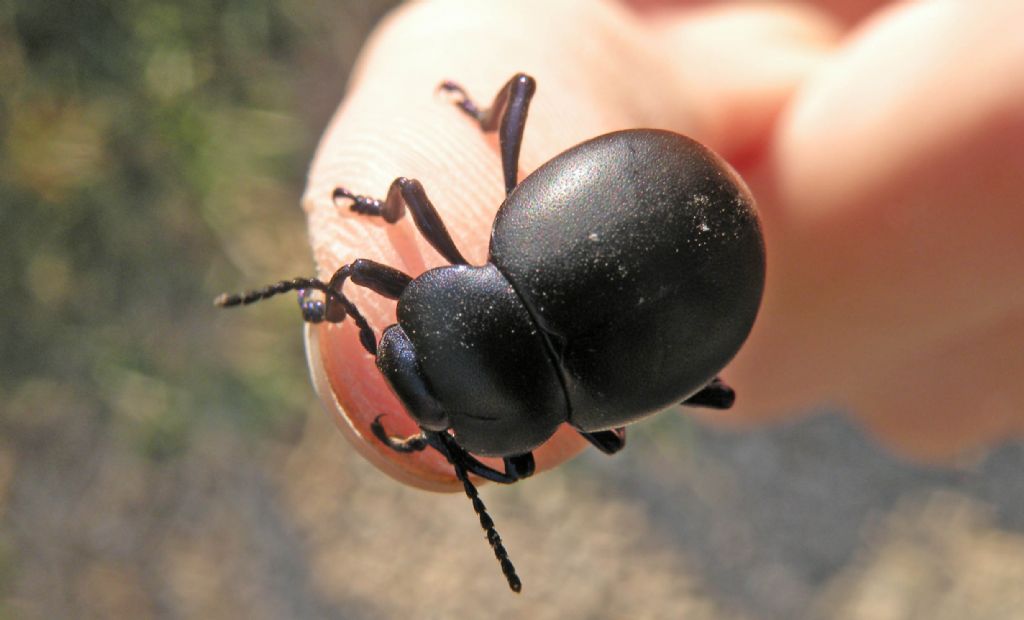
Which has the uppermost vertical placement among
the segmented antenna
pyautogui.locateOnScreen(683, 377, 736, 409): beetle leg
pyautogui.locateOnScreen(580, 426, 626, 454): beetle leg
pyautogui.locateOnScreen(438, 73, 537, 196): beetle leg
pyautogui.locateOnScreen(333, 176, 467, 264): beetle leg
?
pyautogui.locateOnScreen(438, 73, 537, 196): beetle leg

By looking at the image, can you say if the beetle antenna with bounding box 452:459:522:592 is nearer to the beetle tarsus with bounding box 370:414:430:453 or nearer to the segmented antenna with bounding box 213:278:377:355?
the beetle tarsus with bounding box 370:414:430:453

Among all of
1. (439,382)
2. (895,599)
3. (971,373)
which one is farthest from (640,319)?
(895,599)

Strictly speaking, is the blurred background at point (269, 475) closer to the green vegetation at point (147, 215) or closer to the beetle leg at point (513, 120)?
the green vegetation at point (147, 215)

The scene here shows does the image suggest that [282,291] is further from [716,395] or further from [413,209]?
[716,395]

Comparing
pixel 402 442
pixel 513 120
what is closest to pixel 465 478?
pixel 402 442

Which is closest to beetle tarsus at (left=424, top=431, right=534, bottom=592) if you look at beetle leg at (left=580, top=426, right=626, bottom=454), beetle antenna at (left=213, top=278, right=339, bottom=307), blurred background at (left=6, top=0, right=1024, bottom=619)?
beetle leg at (left=580, top=426, right=626, bottom=454)

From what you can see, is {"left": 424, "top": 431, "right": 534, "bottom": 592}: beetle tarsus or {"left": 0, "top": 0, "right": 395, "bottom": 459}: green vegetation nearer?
{"left": 424, "top": 431, "right": 534, "bottom": 592}: beetle tarsus

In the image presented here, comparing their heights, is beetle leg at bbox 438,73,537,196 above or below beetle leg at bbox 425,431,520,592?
above
